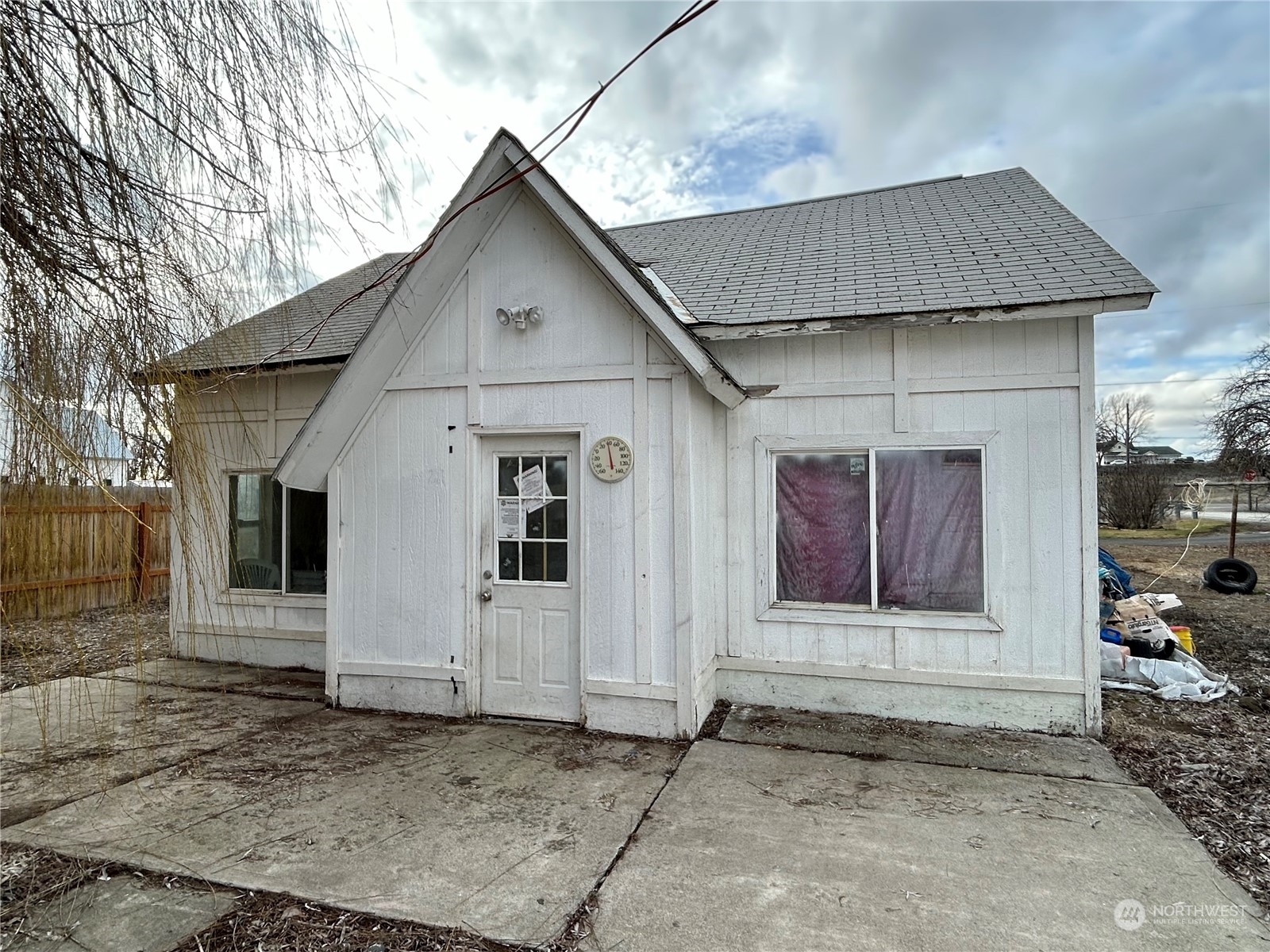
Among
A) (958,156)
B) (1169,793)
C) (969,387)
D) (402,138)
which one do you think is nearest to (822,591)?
(969,387)

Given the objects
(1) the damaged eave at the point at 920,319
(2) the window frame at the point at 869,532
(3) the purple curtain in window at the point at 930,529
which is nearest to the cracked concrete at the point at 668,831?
(2) the window frame at the point at 869,532

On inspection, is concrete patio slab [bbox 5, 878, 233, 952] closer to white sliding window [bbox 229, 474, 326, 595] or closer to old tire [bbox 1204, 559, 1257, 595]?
white sliding window [bbox 229, 474, 326, 595]

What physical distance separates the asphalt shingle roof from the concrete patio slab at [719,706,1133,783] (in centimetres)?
334

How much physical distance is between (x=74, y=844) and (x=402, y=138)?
4080 millimetres

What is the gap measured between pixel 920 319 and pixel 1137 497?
2684 centimetres

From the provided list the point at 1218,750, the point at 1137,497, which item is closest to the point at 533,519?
the point at 1218,750

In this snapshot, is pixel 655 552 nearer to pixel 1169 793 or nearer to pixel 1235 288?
pixel 1169 793

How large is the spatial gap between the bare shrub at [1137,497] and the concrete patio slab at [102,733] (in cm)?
2887

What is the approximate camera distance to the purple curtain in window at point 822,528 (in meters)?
5.72

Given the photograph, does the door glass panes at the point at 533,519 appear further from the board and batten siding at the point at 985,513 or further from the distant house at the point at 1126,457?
the distant house at the point at 1126,457

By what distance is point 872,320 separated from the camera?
5316 mm

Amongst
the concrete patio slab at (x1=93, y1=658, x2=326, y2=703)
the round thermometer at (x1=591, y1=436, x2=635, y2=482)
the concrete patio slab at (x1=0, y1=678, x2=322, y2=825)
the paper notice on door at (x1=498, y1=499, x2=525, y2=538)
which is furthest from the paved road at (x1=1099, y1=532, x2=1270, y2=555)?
the concrete patio slab at (x1=0, y1=678, x2=322, y2=825)

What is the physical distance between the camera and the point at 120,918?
2.98 m

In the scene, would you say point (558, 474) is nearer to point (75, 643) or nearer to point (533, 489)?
point (533, 489)
